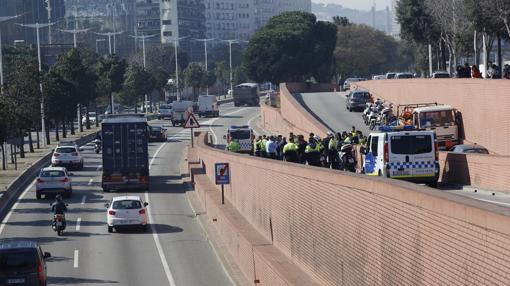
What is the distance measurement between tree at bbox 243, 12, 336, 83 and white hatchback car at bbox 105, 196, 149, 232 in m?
84.6

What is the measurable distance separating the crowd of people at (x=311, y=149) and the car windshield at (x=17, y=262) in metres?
13.2

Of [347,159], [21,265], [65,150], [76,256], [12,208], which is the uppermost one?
[347,159]

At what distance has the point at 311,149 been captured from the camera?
119ft

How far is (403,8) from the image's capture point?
87.0m

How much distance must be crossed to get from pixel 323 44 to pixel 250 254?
101202 mm

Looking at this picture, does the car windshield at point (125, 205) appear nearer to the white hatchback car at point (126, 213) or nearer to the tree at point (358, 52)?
the white hatchback car at point (126, 213)

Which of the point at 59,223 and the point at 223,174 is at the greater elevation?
the point at 223,174

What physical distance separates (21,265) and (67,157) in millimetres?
36319

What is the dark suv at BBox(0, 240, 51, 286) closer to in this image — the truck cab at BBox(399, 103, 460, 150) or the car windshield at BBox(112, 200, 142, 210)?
the car windshield at BBox(112, 200, 142, 210)

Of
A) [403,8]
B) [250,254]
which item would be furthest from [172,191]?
[403,8]

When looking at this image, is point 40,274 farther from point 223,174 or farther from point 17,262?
point 223,174

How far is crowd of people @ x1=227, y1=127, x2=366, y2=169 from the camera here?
36.4 metres

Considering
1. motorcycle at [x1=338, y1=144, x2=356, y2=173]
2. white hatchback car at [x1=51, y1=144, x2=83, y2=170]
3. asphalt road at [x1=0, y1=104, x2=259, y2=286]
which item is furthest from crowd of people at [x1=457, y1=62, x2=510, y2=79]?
white hatchback car at [x1=51, y1=144, x2=83, y2=170]

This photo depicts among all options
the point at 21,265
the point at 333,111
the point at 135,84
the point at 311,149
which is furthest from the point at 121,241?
the point at 135,84
